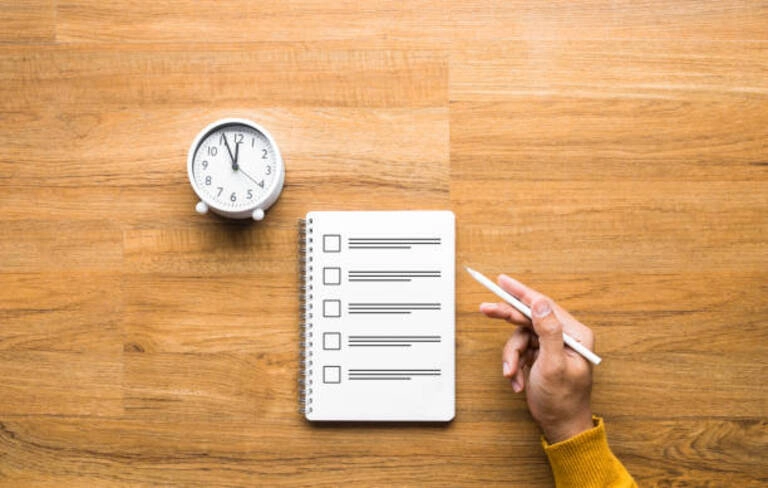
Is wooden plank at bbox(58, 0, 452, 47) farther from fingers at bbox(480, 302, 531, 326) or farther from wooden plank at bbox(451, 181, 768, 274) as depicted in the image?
fingers at bbox(480, 302, 531, 326)

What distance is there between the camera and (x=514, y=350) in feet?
3.15

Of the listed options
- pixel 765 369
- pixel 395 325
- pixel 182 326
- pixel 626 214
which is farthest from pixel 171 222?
pixel 765 369

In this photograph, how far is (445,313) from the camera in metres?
1.02

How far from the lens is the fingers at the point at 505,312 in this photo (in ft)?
3.14

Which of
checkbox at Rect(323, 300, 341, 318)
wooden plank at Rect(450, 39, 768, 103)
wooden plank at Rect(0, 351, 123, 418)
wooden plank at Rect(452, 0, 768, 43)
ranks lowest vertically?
wooden plank at Rect(0, 351, 123, 418)

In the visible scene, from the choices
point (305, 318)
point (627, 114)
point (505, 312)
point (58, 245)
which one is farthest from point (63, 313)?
point (627, 114)

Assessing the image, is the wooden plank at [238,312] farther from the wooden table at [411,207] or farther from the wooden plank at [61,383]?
the wooden plank at [61,383]

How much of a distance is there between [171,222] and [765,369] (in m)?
0.96

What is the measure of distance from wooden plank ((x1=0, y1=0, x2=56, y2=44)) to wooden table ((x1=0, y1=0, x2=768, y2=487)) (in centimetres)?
9

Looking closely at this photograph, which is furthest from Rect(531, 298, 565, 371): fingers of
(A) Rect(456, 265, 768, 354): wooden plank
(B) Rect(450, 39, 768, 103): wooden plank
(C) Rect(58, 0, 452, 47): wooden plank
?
(C) Rect(58, 0, 452, 47): wooden plank

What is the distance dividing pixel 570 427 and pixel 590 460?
0.05m

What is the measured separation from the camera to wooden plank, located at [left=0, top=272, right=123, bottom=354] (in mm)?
1050

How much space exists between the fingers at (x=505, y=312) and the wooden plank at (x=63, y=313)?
578 mm

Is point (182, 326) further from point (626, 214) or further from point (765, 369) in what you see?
point (765, 369)
